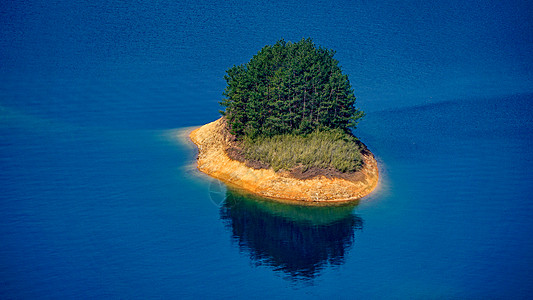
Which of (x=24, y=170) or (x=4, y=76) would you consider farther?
(x=4, y=76)

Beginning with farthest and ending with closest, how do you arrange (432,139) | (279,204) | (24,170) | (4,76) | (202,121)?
(4,76) < (202,121) < (432,139) < (24,170) < (279,204)

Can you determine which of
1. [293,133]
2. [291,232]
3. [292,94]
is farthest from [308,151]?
[291,232]

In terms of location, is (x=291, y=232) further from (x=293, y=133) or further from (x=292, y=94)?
(x=292, y=94)

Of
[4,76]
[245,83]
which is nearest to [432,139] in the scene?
[245,83]

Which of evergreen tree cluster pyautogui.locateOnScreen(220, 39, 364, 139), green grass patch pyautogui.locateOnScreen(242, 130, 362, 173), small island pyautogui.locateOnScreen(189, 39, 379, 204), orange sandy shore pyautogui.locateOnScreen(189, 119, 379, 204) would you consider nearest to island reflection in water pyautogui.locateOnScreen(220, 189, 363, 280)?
orange sandy shore pyautogui.locateOnScreen(189, 119, 379, 204)

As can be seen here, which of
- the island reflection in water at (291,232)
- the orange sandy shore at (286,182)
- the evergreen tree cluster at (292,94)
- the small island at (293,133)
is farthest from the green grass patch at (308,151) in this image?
the island reflection in water at (291,232)

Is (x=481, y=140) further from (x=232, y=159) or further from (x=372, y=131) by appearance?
(x=232, y=159)

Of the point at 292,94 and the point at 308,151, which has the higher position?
the point at 292,94

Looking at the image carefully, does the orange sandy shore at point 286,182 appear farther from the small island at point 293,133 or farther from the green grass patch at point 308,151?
the green grass patch at point 308,151
